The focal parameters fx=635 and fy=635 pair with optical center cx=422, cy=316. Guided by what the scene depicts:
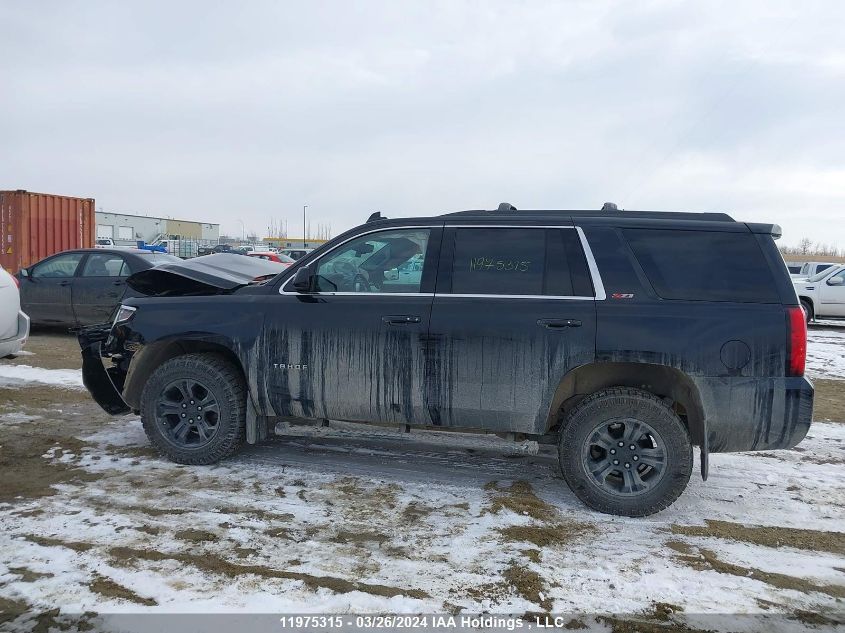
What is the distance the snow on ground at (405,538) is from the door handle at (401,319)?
0.80 m

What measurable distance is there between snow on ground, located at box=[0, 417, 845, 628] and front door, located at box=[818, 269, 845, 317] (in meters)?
11.9

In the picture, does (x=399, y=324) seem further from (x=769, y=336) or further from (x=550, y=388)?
(x=769, y=336)

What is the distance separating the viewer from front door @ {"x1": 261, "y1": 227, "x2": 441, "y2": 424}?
14.1ft

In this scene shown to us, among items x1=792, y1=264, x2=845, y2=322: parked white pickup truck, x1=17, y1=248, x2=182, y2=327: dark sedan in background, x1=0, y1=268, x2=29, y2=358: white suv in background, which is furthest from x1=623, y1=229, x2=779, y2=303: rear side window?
x1=792, y1=264, x2=845, y2=322: parked white pickup truck

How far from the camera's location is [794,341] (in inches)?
149

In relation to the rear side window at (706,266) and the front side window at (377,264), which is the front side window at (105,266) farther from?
the rear side window at (706,266)

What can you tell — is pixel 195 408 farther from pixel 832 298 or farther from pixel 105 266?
pixel 832 298

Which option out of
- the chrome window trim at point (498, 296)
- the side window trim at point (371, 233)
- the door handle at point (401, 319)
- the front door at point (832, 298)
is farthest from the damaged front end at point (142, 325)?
the front door at point (832, 298)

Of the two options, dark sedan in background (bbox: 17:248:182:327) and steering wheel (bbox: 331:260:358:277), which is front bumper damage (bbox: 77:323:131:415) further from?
dark sedan in background (bbox: 17:248:182:327)

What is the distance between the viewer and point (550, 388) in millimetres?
4074

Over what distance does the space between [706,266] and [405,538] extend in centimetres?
249

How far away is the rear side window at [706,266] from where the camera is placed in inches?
154

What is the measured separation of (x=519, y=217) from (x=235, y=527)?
2699 mm

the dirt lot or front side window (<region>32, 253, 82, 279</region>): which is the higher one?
front side window (<region>32, 253, 82, 279</region>)
